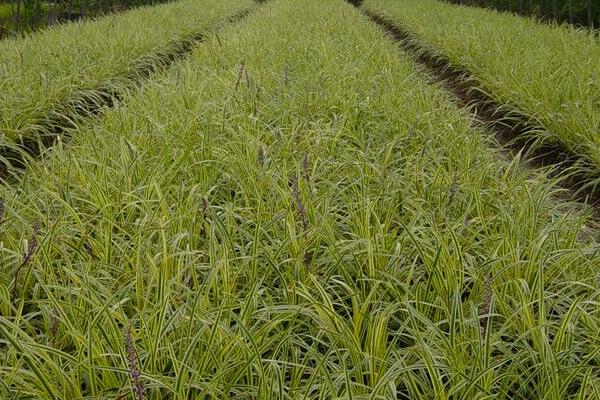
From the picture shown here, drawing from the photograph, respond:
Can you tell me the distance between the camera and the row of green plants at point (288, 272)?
149 cm

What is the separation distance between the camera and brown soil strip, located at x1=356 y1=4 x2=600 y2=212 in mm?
3613

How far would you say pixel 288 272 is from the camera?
195 centimetres

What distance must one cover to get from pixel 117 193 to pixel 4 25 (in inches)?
464

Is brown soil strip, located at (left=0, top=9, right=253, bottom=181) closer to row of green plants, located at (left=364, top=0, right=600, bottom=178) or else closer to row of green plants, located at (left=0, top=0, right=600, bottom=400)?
row of green plants, located at (left=0, top=0, right=600, bottom=400)

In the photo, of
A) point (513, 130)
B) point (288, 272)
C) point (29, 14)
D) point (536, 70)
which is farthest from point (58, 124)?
point (29, 14)

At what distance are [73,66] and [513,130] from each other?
3992 millimetres

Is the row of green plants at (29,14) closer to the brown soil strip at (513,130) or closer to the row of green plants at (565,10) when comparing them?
the brown soil strip at (513,130)

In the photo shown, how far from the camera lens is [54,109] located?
176 inches

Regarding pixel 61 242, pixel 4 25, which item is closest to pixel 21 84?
pixel 61 242

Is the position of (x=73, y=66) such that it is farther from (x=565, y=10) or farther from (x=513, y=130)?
(x=565, y=10)

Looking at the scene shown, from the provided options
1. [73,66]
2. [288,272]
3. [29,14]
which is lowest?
[288,272]

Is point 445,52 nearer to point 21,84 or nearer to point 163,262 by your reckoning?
point 21,84

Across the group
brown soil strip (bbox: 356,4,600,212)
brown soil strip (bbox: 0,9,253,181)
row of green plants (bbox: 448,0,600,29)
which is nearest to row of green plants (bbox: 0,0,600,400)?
brown soil strip (bbox: 0,9,253,181)

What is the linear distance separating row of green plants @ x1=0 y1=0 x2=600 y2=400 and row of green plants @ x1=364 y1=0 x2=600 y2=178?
91 cm
